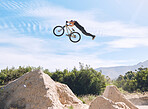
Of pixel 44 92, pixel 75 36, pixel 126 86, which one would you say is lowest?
pixel 126 86

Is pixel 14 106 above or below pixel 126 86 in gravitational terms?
above

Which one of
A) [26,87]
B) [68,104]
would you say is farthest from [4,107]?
[68,104]

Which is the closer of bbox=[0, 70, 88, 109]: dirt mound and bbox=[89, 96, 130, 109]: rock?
bbox=[89, 96, 130, 109]: rock

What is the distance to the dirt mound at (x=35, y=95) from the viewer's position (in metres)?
9.74

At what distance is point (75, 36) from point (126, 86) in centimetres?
2077

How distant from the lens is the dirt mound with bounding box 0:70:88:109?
9742 millimetres

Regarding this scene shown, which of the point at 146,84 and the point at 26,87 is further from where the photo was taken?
the point at 146,84

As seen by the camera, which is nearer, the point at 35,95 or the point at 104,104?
the point at 104,104

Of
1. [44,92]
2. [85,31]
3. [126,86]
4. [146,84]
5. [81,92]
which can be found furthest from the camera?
[126,86]

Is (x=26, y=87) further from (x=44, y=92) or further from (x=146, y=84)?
(x=146, y=84)

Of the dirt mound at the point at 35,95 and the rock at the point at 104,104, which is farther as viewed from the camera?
the dirt mound at the point at 35,95

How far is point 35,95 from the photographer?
1012 centimetres

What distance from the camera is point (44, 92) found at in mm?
10078

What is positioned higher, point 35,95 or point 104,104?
point 35,95
